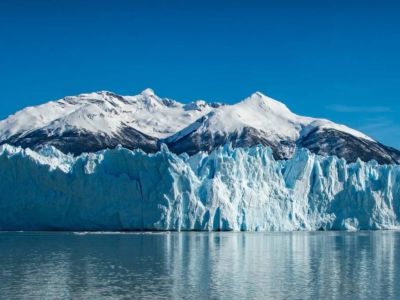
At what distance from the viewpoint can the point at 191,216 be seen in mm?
45969

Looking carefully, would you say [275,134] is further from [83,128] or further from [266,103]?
[83,128]

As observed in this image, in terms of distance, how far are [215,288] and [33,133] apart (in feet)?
418

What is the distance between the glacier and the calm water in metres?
7.40

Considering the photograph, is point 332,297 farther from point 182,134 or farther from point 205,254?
point 182,134

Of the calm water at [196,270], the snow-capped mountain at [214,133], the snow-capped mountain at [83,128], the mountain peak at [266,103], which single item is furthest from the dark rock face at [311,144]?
the calm water at [196,270]

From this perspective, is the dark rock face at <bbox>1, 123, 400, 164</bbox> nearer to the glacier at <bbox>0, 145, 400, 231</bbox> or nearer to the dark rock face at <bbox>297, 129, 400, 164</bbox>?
the dark rock face at <bbox>297, 129, 400, 164</bbox>

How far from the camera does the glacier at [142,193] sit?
44.8 metres

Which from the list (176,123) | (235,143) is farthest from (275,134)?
(176,123)

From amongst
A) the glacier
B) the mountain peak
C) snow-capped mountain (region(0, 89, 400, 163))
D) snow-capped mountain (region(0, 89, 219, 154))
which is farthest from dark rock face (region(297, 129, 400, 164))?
the glacier

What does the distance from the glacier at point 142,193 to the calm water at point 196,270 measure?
740 centimetres

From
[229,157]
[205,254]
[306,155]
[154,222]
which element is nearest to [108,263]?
[205,254]

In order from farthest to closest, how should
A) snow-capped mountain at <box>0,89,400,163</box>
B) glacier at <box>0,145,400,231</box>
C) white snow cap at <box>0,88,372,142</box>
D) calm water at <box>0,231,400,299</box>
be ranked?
white snow cap at <box>0,88,372,142</box>, snow-capped mountain at <box>0,89,400,163</box>, glacier at <box>0,145,400,231</box>, calm water at <box>0,231,400,299</box>

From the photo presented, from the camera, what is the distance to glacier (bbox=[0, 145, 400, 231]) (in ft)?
147

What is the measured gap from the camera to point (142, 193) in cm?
4488
